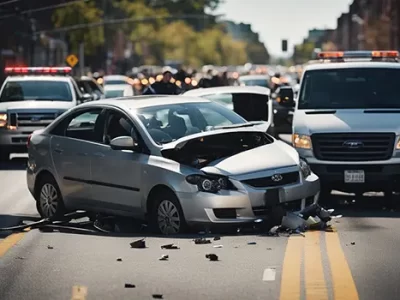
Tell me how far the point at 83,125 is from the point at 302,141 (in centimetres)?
315

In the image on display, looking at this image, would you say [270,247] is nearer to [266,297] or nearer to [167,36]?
[266,297]

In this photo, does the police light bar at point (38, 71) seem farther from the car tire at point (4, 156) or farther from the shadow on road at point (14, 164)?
the car tire at point (4, 156)

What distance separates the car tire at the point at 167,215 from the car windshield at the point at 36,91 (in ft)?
45.9

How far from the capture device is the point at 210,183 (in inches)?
503

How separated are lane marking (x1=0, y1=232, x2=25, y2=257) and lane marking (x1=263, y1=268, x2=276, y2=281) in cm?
282

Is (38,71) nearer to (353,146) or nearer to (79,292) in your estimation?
(353,146)

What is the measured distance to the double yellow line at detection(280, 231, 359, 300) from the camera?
359 inches

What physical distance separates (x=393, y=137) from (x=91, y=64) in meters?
89.2

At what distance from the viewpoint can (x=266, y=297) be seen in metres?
8.99

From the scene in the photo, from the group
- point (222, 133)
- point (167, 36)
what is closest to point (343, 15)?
point (167, 36)

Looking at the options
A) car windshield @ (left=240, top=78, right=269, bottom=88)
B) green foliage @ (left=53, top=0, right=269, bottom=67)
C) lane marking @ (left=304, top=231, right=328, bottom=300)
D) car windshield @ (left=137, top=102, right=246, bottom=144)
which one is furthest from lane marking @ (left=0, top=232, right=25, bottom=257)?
green foliage @ (left=53, top=0, right=269, bottom=67)

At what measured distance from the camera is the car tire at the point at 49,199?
14789 mm

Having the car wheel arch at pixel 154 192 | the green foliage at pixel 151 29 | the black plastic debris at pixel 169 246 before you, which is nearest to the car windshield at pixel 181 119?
the car wheel arch at pixel 154 192

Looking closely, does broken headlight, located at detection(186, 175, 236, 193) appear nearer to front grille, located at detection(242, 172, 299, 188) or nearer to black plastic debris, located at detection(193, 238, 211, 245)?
front grille, located at detection(242, 172, 299, 188)
